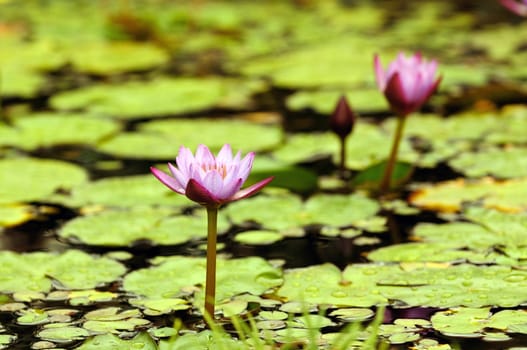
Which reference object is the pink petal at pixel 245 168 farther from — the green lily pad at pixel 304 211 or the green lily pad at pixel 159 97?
the green lily pad at pixel 159 97

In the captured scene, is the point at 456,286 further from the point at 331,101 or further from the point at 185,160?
the point at 331,101

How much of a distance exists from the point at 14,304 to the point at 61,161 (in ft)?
3.25

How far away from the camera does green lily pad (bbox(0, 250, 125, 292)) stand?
1840 mm

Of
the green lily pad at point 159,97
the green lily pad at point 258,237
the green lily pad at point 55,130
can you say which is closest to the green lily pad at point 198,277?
the green lily pad at point 258,237

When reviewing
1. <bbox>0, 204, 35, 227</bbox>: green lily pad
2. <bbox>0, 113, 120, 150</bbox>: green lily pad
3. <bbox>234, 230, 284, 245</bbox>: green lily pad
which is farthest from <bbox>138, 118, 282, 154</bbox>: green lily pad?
<bbox>234, 230, 284, 245</bbox>: green lily pad

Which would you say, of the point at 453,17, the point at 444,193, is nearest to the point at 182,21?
the point at 453,17

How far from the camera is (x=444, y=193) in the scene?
2.33 m

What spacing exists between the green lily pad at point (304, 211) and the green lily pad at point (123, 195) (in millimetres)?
165

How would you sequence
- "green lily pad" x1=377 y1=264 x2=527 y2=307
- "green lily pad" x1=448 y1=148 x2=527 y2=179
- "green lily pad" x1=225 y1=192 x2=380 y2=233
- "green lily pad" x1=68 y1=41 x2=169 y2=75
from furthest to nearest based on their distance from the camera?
1. "green lily pad" x1=68 y1=41 x2=169 y2=75
2. "green lily pad" x1=448 y1=148 x2=527 y2=179
3. "green lily pad" x1=225 y1=192 x2=380 y2=233
4. "green lily pad" x1=377 y1=264 x2=527 y2=307

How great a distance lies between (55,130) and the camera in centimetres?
297

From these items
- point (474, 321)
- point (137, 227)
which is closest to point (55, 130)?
point (137, 227)

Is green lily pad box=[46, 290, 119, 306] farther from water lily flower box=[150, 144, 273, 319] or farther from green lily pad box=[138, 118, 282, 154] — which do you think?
green lily pad box=[138, 118, 282, 154]

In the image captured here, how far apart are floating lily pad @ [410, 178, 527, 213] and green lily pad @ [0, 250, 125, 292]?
0.79 m

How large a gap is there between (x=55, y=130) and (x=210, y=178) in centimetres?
159
